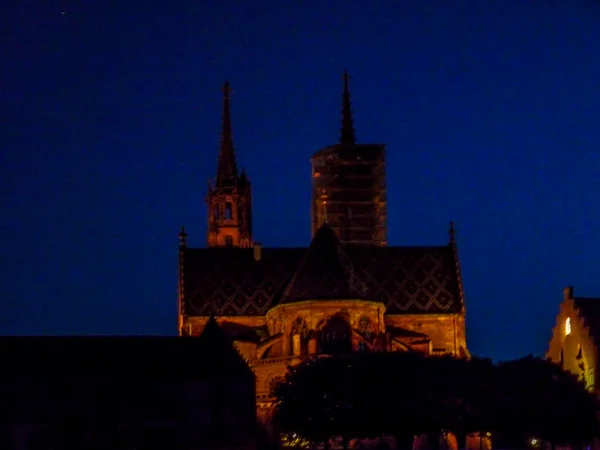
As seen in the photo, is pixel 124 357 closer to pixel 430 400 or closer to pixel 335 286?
pixel 335 286

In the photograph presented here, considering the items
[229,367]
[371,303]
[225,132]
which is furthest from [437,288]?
[225,132]

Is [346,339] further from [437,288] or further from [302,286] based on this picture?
[437,288]

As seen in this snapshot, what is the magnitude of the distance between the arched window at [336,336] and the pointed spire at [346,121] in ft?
95.8

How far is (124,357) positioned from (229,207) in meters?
43.2

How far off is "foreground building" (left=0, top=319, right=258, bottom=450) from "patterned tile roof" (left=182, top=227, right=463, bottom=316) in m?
13.0

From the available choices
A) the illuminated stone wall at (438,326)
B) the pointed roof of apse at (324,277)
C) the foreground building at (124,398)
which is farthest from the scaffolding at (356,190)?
the foreground building at (124,398)

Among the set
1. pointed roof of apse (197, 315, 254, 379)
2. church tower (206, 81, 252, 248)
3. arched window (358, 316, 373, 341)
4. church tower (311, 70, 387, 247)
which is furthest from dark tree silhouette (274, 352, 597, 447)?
church tower (206, 81, 252, 248)

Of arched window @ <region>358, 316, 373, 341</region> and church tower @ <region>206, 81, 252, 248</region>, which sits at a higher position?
church tower @ <region>206, 81, 252, 248</region>

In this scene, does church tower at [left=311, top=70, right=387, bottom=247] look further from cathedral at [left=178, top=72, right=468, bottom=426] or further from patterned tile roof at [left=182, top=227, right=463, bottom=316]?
patterned tile roof at [left=182, top=227, right=463, bottom=316]

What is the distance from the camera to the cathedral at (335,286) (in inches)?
3460

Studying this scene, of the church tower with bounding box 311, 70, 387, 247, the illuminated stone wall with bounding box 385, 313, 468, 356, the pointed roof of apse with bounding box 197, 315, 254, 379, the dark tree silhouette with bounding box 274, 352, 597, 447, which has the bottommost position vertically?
the dark tree silhouette with bounding box 274, 352, 597, 447

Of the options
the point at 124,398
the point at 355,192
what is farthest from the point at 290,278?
the point at 124,398

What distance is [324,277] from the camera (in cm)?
8888

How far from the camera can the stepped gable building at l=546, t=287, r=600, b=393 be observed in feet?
294
